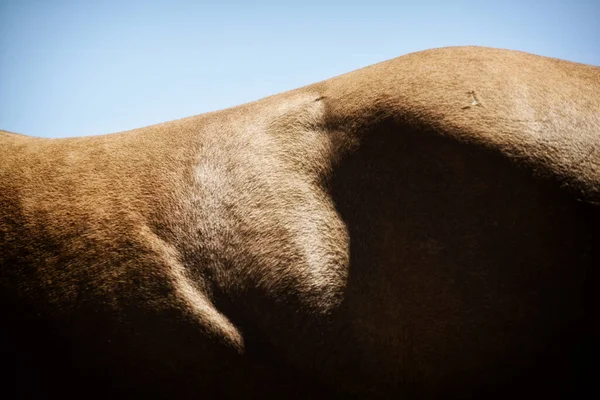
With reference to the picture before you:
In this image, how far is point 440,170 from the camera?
131 cm

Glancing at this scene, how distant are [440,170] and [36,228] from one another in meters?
1.69

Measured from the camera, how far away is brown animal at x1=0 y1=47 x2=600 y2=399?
122 cm

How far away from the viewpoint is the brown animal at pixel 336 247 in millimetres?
1224

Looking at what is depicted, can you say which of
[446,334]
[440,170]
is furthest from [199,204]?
[446,334]

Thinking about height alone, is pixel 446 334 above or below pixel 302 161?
below

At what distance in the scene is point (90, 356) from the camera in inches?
59.4

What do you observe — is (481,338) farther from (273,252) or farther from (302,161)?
(302,161)

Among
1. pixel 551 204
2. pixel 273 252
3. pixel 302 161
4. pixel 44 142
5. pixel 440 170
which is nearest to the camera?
pixel 551 204

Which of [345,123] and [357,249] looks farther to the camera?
[345,123]

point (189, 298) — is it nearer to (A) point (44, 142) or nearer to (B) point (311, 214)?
(B) point (311, 214)

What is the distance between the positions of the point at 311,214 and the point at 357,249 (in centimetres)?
22

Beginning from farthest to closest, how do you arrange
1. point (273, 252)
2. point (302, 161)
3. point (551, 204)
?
point (302, 161)
point (273, 252)
point (551, 204)

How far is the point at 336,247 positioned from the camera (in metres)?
1.43

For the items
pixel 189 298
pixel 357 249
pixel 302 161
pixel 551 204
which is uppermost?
pixel 302 161
